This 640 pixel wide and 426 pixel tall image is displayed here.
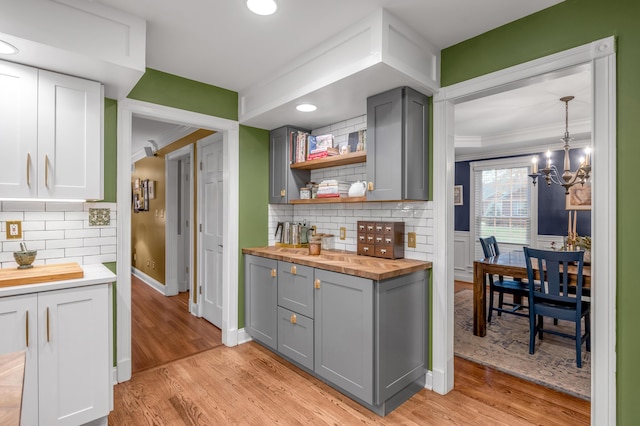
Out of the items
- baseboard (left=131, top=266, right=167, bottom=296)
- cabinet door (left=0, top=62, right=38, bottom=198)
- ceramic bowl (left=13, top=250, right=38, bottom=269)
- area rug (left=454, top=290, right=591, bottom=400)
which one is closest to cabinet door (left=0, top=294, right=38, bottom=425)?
ceramic bowl (left=13, top=250, right=38, bottom=269)

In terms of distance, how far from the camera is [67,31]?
6.00 ft

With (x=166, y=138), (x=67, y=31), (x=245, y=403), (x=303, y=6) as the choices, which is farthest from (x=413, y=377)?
(x=166, y=138)

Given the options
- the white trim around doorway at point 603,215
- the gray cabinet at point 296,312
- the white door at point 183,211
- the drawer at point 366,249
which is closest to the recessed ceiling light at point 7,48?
the gray cabinet at point 296,312

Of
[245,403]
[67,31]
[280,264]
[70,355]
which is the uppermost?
[67,31]

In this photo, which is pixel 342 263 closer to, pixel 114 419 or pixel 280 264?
pixel 280 264

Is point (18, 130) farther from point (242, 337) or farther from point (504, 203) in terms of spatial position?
point (504, 203)

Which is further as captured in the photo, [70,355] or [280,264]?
[280,264]

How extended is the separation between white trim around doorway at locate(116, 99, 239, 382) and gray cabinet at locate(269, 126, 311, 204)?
392 millimetres

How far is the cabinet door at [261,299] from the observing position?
2982mm

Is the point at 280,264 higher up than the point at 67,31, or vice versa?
the point at 67,31

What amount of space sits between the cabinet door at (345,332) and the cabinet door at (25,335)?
1688 mm

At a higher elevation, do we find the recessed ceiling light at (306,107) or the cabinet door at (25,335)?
the recessed ceiling light at (306,107)

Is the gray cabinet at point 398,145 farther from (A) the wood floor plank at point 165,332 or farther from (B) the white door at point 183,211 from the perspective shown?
(B) the white door at point 183,211

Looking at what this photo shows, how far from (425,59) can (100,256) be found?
2822mm
